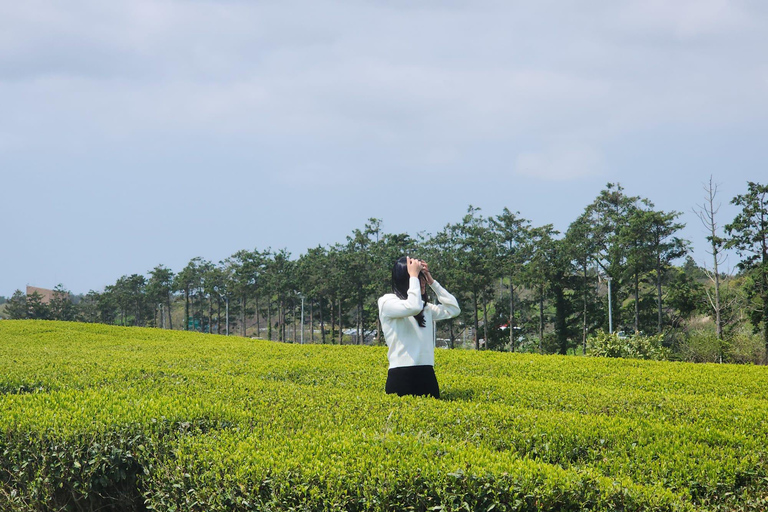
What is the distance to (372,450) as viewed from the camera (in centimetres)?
353

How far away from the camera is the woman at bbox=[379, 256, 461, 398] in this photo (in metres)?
4.86

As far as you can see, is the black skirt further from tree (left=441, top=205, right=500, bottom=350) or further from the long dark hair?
tree (left=441, top=205, right=500, bottom=350)

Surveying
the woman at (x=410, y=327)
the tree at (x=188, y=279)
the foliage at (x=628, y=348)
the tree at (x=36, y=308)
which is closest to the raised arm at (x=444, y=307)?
the woman at (x=410, y=327)

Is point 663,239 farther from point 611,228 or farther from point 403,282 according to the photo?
point 403,282

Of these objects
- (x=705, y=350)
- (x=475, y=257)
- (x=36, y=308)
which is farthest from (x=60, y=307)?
(x=705, y=350)

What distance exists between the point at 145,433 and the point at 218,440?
609 mm

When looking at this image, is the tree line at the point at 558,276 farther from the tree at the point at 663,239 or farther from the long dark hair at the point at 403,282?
the long dark hair at the point at 403,282

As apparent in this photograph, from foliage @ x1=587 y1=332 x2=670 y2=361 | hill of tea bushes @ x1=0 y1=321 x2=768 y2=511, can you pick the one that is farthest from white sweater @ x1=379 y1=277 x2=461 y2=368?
foliage @ x1=587 y1=332 x2=670 y2=361

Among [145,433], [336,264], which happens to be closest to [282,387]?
[145,433]

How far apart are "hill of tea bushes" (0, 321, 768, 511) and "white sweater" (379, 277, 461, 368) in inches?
14.7

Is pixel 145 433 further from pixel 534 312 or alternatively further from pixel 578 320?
pixel 534 312

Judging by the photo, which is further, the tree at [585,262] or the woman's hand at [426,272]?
the tree at [585,262]

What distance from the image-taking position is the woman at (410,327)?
486 centimetres

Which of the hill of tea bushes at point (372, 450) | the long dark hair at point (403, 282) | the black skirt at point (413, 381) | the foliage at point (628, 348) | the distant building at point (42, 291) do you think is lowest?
the foliage at point (628, 348)
